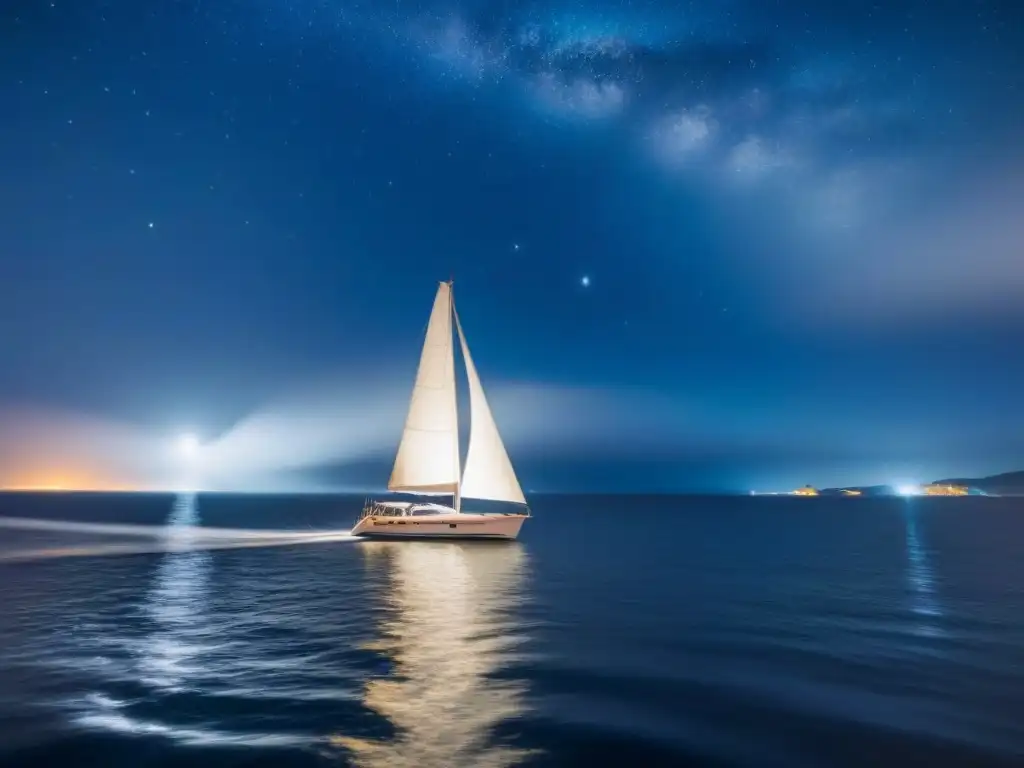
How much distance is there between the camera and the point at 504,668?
732 inches

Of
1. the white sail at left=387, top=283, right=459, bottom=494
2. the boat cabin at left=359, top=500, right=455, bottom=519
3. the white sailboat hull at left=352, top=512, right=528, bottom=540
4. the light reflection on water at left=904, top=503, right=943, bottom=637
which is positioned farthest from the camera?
the boat cabin at left=359, top=500, right=455, bottom=519

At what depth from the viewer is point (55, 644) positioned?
70.2 ft

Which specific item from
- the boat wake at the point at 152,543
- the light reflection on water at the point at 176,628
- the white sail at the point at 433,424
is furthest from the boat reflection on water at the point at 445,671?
the boat wake at the point at 152,543

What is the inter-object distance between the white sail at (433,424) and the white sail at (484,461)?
4.45 feet

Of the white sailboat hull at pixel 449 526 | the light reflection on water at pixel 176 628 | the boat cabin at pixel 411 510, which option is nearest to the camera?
the light reflection on water at pixel 176 628

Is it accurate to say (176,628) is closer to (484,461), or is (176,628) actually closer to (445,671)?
(445,671)

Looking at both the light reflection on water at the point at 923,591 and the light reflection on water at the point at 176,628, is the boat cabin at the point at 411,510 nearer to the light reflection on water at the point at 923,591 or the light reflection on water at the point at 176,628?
the light reflection on water at the point at 176,628

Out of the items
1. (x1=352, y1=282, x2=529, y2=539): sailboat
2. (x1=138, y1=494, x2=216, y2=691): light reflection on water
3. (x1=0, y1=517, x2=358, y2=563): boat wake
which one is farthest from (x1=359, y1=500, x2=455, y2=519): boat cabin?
(x1=138, y1=494, x2=216, y2=691): light reflection on water

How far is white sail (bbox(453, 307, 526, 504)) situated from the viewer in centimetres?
5319

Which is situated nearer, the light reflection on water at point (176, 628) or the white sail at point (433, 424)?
the light reflection on water at point (176, 628)

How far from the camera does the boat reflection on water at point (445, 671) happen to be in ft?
40.7

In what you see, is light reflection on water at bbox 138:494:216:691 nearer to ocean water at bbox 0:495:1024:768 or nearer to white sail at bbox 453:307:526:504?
ocean water at bbox 0:495:1024:768

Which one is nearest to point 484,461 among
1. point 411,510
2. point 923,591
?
point 411,510

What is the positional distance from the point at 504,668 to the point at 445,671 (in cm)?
174
